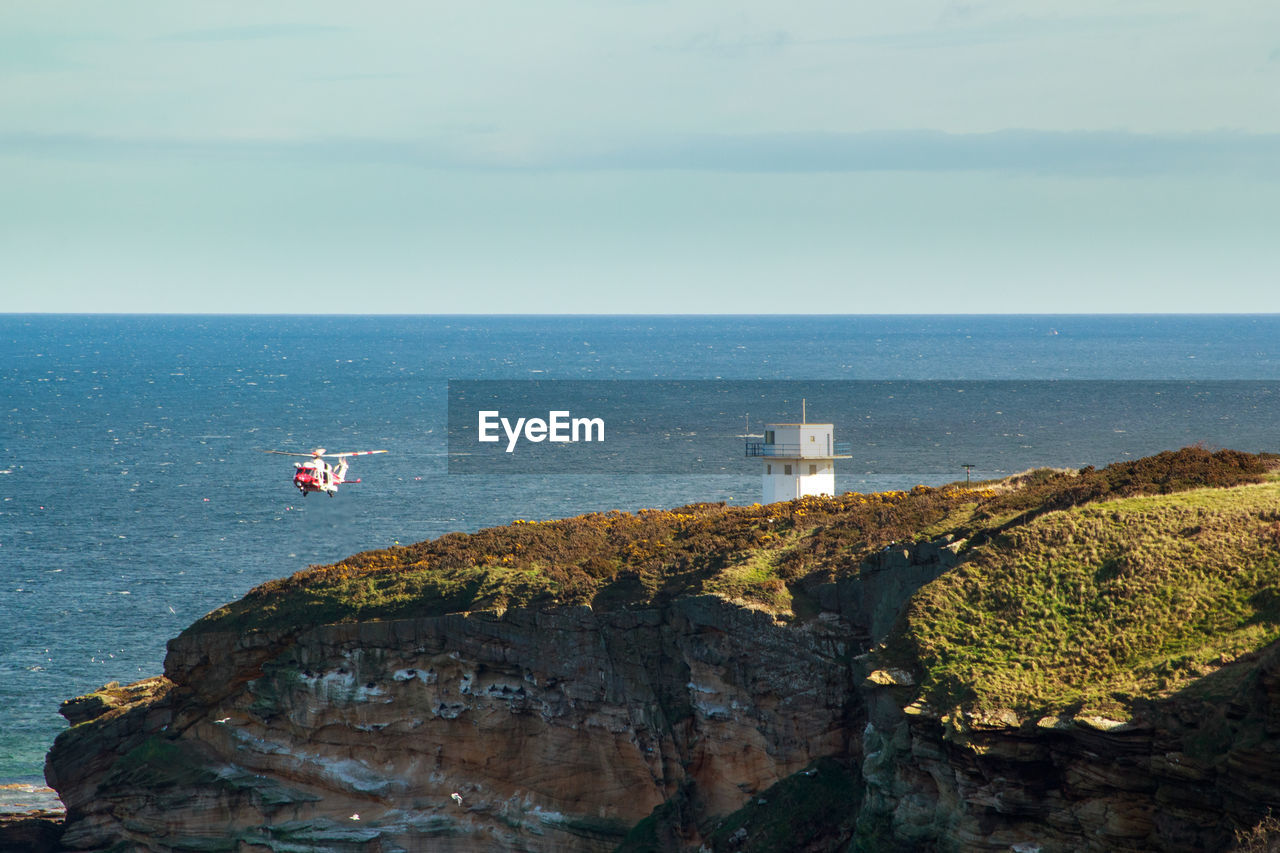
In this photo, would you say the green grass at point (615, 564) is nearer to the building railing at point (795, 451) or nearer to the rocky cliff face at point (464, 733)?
the rocky cliff face at point (464, 733)

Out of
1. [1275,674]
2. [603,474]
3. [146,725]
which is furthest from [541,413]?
[1275,674]

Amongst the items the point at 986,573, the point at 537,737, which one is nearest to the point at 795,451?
the point at 537,737

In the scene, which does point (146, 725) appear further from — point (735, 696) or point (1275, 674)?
point (1275, 674)

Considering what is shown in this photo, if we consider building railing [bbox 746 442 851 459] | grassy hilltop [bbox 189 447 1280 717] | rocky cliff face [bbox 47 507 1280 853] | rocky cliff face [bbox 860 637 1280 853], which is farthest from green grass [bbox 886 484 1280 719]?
building railing [bbox 746 442 851 459]

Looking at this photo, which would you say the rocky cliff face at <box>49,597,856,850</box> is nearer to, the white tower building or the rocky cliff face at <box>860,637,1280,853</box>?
the rocky cliff face at <box>860,637,1280,853</box>

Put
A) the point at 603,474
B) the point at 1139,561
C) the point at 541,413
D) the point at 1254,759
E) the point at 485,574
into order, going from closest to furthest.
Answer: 1. the point at 1254,759
2. the point at 1139,561
3. the point at 485,574
4. the point at 603,474
5. the point at 541,413

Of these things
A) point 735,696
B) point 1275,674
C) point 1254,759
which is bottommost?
point 735,696

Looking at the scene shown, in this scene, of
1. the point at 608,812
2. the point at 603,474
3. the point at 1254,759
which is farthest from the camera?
the point at 603,474
